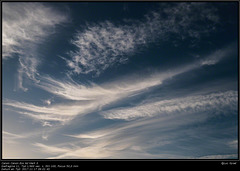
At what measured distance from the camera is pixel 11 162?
2064 cm

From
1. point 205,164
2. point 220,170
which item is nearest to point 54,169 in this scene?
point 205,164

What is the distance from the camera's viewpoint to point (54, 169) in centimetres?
2062

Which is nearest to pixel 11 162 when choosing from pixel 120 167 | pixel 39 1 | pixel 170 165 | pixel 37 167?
pixel 37 167

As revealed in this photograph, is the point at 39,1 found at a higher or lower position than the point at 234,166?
higher

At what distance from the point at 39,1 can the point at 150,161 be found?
30.6m

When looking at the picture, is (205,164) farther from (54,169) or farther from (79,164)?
(54,169)

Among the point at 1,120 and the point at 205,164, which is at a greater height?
the point at 1,120

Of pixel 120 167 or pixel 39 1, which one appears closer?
pixel 120 167

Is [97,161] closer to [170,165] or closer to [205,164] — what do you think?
[170,165]

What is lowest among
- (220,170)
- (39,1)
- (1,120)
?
(220,170)

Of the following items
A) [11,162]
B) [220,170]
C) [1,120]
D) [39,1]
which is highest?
[39,1]

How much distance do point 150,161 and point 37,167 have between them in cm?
1641

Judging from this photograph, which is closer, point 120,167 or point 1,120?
point 120,167

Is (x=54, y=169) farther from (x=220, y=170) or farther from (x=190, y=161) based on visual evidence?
(x=220, y=170)
